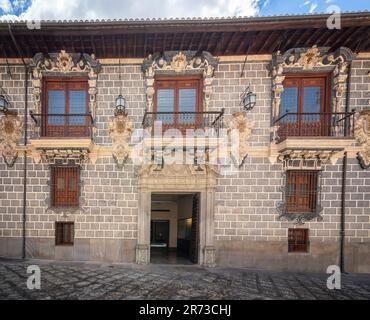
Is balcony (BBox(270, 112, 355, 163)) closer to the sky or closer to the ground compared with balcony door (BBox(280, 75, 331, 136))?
closer to the ground

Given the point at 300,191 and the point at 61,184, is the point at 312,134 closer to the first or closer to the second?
the point at 300,191

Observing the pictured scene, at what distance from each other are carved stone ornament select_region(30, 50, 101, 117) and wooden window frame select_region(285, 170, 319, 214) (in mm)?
7319

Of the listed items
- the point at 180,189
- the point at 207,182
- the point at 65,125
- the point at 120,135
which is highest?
the point at 65,125

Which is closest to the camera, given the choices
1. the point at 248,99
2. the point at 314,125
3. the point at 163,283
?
the point at 163,283

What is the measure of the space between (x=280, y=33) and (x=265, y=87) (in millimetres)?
1657

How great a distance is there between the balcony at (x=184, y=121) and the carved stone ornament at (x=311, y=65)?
2.09 meters

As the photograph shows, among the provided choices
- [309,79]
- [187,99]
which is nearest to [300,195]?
[309,79]

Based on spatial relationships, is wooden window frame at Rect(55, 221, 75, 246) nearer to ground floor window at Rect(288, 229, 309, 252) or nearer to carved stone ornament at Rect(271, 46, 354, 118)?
ground floor window at Rect(288, 229, 309, 252)

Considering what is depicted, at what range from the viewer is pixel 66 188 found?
7461mm

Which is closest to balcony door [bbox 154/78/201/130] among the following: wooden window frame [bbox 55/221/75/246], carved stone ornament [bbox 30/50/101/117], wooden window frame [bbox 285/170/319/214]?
carved stone ornament [bbox 30/50/101/117]

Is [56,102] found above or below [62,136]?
above

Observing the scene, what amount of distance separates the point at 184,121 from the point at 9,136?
6.13 meters

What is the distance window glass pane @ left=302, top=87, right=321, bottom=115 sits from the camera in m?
7.29

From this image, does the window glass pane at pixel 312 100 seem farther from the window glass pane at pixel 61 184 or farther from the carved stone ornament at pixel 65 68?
the window glass pane at pixel 61 184
